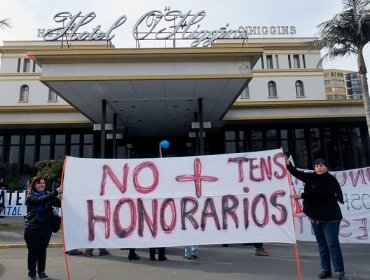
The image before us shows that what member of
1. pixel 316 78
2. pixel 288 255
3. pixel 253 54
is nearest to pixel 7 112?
pixel 253 54

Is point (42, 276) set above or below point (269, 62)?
below

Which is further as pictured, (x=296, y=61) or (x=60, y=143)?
(x=296, y=61)

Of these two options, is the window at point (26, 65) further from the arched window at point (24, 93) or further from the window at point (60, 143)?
the window at point (60, 143)

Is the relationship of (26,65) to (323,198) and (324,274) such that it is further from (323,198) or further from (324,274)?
(324,274)

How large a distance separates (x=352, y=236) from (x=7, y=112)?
19.4 m

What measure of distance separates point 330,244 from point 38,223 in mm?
4943

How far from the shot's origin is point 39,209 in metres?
5.78

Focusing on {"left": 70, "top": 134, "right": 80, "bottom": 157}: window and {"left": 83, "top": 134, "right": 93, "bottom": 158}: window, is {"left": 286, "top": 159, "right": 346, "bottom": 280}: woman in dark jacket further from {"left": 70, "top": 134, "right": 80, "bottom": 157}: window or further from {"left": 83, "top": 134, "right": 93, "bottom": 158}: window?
{"left": 70, "top": 134, "right": 80, "bottom": 157}: window

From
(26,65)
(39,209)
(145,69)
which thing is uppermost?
(26,65)

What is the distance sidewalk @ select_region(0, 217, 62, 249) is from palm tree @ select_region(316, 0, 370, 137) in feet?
46.8

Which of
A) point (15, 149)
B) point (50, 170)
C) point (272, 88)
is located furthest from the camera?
point (272, 88)

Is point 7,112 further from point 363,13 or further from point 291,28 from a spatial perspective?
point 291,28

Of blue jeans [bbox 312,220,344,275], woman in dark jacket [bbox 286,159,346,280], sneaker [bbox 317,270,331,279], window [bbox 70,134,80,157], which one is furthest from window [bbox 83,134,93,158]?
sneaker [bbox 317,270,331,279]

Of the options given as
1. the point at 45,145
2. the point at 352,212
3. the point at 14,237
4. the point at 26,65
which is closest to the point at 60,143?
the point at 45,145
